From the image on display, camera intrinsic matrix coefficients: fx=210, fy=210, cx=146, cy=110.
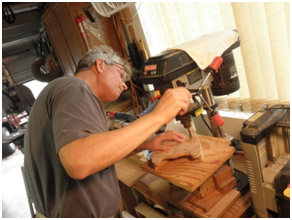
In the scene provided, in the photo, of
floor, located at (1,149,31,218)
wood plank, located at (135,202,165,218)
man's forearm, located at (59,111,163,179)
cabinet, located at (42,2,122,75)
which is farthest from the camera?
floor, located at (1,149,31,218)

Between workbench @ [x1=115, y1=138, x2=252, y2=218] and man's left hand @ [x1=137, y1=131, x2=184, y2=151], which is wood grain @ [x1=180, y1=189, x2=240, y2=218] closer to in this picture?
workbench @ [x1=115, y1=138, x2=252, y2=218]

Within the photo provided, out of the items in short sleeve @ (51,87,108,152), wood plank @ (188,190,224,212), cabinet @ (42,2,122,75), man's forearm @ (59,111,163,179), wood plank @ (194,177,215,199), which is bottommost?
wood plank @ (188,190,224,212)

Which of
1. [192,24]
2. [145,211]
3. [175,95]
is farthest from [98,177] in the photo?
[192,24]

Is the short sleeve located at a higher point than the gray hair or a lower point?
lower

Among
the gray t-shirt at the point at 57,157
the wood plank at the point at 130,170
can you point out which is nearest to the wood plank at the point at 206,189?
the gray t-shirt at the point at 57,157

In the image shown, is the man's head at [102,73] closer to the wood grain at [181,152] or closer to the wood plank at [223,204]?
the wood grain at [181,152]

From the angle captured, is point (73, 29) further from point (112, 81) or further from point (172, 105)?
point (172, 105)

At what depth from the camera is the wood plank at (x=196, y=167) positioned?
786mm

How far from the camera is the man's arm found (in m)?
0.59

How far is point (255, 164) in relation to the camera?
29.2 inches

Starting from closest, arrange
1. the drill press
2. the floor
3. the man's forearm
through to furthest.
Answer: the man's forearm, the drill press, the floor

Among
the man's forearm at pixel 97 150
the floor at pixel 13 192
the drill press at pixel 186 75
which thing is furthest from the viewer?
the floor at pixel 13 192

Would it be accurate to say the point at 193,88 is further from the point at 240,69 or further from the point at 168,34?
the point at 168,34

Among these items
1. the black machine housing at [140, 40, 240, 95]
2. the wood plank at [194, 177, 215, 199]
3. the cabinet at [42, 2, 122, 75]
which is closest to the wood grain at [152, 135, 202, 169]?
the wood plank at [194, 177, 215, 199]
